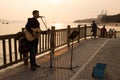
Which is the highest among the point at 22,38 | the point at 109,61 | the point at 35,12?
the point at 35,12

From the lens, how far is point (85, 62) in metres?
9.87

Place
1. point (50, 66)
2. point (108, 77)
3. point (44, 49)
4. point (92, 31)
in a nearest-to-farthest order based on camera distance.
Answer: point (108, 77) → point (50, 66) → point (44, 49) → point (92, 31)

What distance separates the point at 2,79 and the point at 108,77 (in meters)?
3.17

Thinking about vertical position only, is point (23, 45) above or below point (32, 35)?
below

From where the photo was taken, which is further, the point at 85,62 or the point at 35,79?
the point at 85,62

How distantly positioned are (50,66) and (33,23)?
170cm

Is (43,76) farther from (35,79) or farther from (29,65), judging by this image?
(29,65)

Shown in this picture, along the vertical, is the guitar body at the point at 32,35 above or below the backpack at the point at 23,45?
above

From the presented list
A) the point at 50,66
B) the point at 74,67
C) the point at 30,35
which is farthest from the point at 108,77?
the point at 30,35

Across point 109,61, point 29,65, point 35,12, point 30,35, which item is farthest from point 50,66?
point 109,61

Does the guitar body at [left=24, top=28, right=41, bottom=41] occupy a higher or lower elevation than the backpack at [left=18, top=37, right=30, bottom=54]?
higher

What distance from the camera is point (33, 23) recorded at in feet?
26.0

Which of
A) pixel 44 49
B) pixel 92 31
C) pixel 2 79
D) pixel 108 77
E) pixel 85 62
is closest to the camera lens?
pixel 2 79

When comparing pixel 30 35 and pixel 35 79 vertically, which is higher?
pixel 30 35
